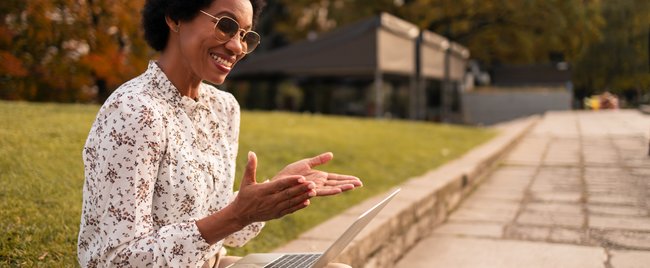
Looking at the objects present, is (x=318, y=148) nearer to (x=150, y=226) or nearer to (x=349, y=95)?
(x=150, y=226)

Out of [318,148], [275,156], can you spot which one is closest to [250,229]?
[275,156]

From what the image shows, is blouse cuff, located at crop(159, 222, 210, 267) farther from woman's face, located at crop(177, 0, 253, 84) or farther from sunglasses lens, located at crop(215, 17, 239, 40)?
sunglasses lens, located at crop(215, 17, 239, 40)

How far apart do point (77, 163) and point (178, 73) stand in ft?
8.28

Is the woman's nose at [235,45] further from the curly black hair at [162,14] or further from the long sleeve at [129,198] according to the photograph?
the long sleeve at [129,198]

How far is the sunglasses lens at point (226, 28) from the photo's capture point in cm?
188

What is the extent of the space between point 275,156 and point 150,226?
465 cm

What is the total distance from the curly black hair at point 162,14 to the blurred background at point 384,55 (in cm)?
610

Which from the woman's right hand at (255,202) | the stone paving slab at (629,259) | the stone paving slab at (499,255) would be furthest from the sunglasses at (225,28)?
the stone paving slab at (629,259)

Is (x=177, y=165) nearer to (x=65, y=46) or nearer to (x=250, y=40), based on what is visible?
(x=250, y=40)

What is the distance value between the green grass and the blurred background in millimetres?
3053

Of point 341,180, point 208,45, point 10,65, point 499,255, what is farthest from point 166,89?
point 10,65

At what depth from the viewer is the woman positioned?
1.57 meters

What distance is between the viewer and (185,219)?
5.94ft

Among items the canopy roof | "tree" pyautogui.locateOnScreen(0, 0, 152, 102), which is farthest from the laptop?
the canopy roof
